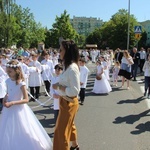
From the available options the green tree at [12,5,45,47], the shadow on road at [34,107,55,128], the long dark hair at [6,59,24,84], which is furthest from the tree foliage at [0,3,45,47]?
the long dark hair at [6,59,24,84]

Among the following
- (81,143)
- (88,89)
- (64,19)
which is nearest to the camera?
(81,143)

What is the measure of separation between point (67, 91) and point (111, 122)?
141 inches

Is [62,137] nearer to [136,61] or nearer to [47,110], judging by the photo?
[47,110]

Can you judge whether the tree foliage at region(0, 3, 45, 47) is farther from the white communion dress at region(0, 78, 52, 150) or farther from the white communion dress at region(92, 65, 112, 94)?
the white communion dress at region(0, 78, 52, 150)

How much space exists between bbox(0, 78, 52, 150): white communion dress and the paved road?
1242mm

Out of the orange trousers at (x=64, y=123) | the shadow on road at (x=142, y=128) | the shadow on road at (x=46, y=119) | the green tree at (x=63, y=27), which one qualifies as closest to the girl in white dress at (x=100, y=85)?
the shadow on road at (x=46, y=119)

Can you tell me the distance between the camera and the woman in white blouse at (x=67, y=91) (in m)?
4.33

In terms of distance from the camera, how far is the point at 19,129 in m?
4.69

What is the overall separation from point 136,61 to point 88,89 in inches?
190

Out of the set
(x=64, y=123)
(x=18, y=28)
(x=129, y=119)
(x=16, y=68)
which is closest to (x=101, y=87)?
(x=129, y=119)

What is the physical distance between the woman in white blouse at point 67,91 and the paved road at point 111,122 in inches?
51.3

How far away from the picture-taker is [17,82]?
16.0ft

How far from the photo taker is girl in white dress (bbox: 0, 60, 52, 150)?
4.63 meters

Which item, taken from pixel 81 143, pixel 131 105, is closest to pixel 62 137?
pixel 81 143
